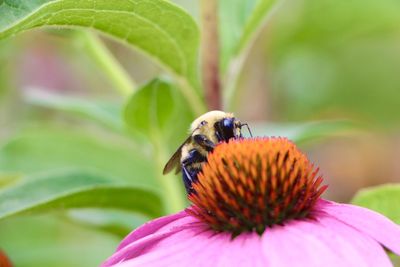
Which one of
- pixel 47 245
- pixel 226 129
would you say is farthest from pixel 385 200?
pixel 47 245

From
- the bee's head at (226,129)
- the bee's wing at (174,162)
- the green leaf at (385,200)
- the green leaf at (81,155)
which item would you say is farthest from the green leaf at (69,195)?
the green leaf at (81,155)

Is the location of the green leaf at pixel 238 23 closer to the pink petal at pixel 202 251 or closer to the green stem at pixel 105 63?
the green stem at pixel 105 63

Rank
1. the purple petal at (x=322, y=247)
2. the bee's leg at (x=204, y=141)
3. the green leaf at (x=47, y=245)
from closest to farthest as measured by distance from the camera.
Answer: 1. the purple petal at (x=322, y=247)
2. the bee's leg at (x=204, y=141)
3. the green leaf at (x=47, y=245)

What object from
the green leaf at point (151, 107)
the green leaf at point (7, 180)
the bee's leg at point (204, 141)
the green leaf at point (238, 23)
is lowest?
the bee's leg at point (204, 141)

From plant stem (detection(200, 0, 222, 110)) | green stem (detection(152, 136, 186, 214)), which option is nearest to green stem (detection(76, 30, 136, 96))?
green stem (detection(152, 136, 186, 214))

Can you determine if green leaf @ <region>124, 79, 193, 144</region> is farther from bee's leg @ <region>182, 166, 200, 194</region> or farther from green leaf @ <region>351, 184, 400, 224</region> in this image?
green leaf @ <region>351, 184, 400, 224</region>

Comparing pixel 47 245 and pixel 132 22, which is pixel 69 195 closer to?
pixel 132 22

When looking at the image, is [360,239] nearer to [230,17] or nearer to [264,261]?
[264,261]

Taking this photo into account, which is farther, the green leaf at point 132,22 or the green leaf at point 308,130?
the green leaf at point 308,130
